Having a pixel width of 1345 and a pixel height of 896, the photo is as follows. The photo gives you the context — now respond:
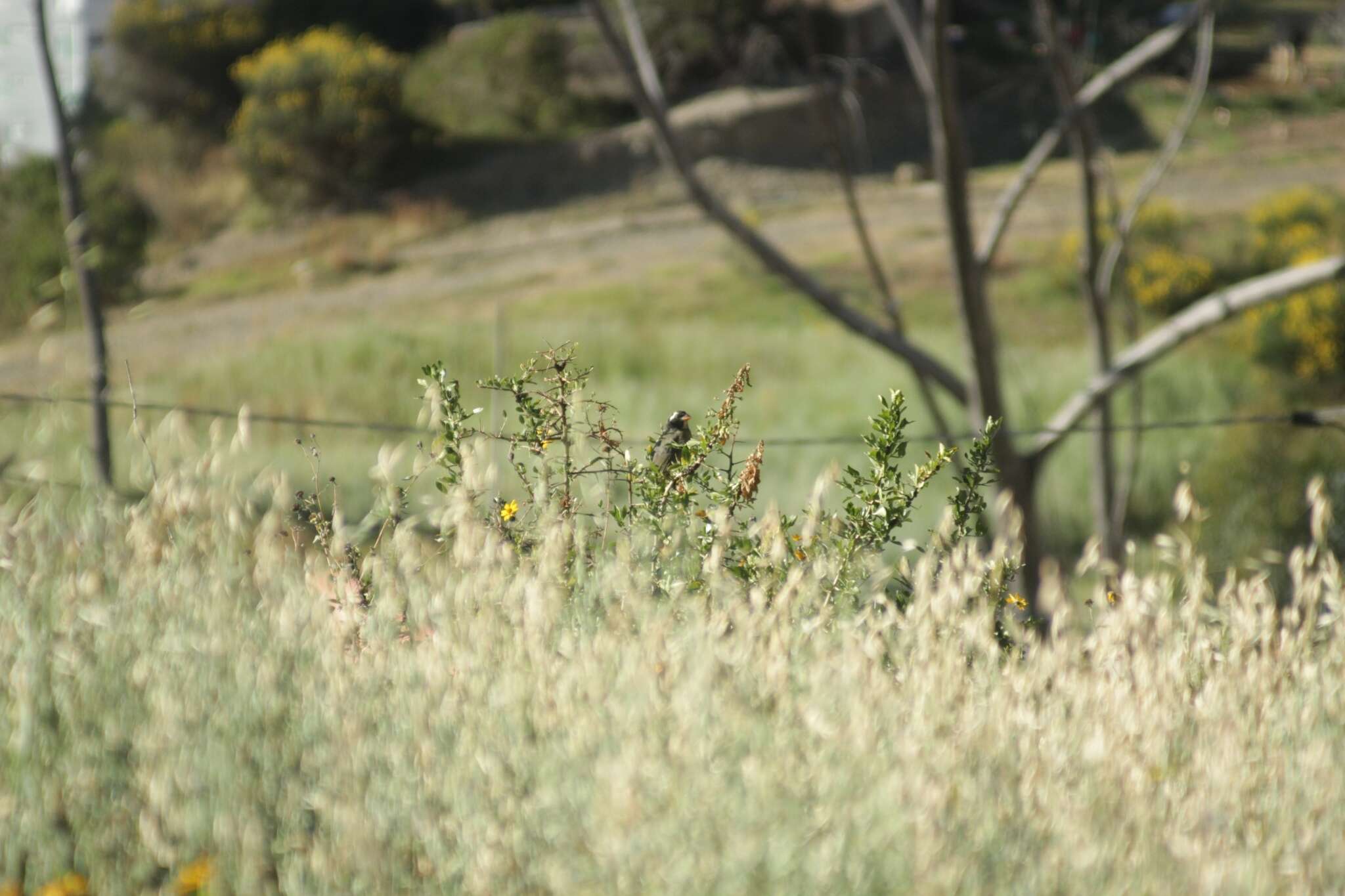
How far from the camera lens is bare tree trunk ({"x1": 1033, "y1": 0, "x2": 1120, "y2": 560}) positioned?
5301 mm

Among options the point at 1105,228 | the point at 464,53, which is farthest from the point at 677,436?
the point at 464,53

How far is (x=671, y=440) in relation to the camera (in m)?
2.71

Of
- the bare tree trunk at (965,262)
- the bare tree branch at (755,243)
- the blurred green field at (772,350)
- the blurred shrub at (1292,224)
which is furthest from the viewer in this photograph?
the blurred shrub at (1292,224)

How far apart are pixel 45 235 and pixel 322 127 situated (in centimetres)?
671

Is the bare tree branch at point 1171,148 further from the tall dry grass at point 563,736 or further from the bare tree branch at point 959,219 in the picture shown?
the tall dry grass at point 563,736

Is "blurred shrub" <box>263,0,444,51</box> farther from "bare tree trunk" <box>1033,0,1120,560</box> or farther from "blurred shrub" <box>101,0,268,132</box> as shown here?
"bare tree trunk" <box>1033,0,1120,560</box>

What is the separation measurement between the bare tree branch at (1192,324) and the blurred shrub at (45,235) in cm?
782

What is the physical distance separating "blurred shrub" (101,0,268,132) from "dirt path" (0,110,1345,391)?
703cm

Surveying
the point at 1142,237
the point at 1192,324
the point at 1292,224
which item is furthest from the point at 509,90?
the point at 1192,324

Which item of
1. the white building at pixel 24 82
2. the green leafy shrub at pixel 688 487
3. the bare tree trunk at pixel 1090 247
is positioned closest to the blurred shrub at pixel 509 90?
the white building at pixel 24 82

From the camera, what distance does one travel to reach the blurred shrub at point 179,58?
2077 centimetres

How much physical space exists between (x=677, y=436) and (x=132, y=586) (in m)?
1.10

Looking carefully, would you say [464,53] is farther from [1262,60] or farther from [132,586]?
[132,586]

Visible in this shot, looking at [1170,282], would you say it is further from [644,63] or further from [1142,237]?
[644,63]
